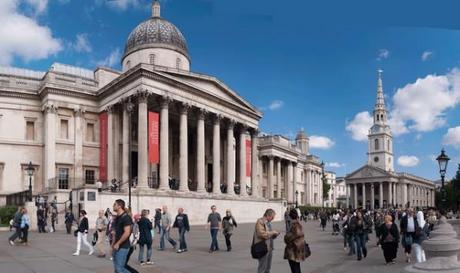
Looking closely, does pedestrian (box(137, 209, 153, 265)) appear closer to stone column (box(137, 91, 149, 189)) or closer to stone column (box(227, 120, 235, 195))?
stone column (box(137, 91, 149, 189))

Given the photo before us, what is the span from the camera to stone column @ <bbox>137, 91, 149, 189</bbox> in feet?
120

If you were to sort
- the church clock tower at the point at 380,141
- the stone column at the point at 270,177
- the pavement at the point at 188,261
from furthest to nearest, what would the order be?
the church clock tower at the point at 380,141 → the stone column at the point at 270,177 → the pavement at the point at 188,261

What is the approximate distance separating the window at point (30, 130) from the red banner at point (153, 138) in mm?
11584

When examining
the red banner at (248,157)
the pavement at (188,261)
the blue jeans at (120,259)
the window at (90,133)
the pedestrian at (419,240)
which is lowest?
the pavement at (188,261)

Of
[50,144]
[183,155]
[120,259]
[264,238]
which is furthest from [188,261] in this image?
[50,144]

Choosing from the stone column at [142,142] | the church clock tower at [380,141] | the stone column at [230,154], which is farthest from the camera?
the church clock tower at [380,141]

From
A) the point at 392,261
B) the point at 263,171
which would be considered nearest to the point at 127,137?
the point at 392,261

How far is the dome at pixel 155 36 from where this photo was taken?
48.0 metres

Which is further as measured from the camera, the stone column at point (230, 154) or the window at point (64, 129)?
the stone column at point (230, 154)

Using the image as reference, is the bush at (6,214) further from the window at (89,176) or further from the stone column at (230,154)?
the stone column at (230,154)

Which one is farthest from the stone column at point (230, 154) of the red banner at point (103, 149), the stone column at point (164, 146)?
the red banner at point (103, 149)

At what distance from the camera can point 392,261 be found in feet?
52.6

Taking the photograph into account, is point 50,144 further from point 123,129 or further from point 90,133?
point 123,129

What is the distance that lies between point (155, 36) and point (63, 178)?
1628cm
